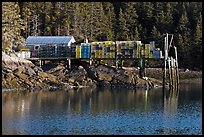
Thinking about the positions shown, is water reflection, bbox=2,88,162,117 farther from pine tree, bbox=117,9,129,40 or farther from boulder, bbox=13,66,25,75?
pine tree, bbox=117,9,129,40

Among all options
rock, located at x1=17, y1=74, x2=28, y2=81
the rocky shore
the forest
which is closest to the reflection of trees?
the rocky shore

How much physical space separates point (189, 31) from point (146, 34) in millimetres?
9461

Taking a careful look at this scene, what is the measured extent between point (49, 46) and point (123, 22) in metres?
29.0

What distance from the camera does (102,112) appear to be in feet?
140

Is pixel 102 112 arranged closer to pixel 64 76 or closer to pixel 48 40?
pixel 64 76

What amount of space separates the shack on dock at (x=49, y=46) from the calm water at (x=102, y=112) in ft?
51.2

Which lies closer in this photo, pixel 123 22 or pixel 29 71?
pixel 29 71

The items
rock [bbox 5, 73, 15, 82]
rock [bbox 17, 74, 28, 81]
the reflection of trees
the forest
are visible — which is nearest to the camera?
the reflection of trees

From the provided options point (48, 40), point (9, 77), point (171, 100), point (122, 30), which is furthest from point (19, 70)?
point (122, 30)

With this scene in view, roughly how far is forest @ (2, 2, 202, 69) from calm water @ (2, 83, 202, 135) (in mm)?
36011

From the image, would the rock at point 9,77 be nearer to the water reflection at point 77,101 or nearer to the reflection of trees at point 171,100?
the water reflection at point 77,101

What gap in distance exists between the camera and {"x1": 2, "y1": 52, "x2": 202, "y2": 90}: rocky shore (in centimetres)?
6322

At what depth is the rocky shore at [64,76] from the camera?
207 ft

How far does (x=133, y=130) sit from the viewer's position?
110 feet
